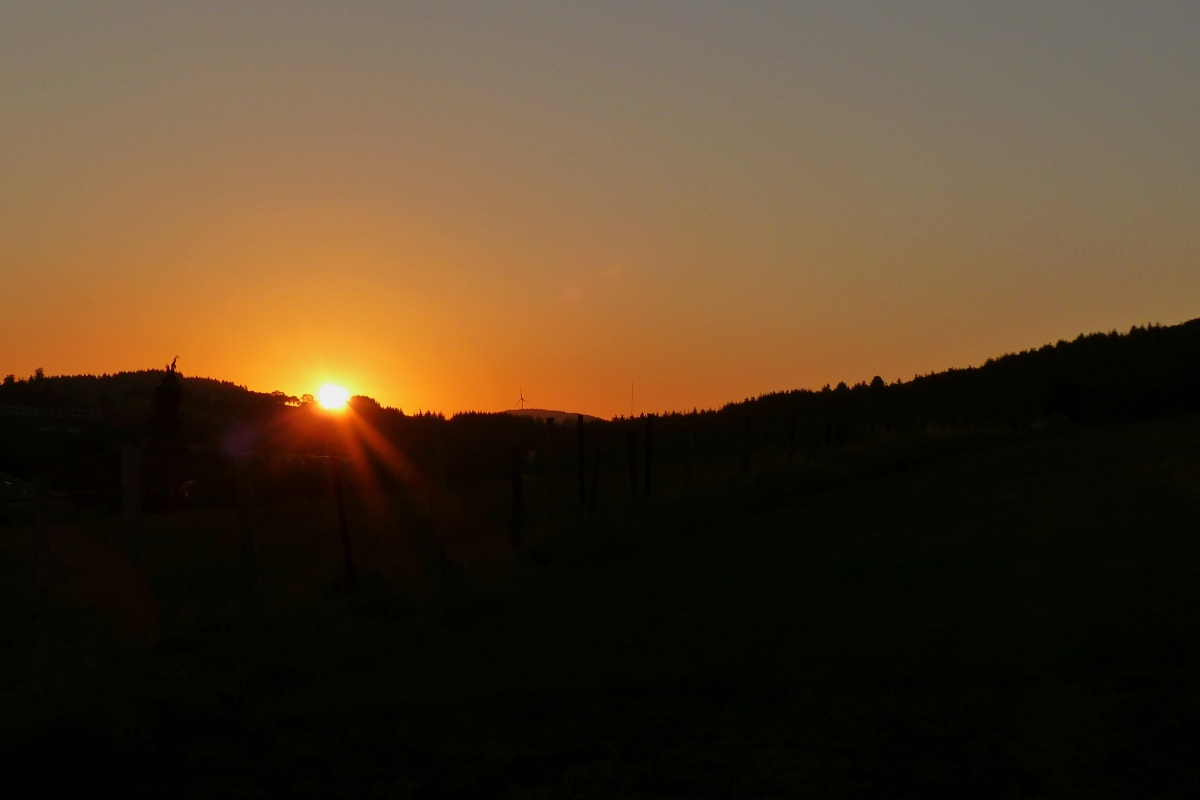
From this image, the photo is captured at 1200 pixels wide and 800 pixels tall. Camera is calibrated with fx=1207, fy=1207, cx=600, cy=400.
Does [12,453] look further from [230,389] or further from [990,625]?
[230,389]

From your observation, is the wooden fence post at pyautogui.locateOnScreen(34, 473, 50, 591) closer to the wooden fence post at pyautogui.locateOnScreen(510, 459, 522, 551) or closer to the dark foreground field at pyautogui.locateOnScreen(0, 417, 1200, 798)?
the dark foreground field at pyautogui.locateOnScreen(0, 417, 1200, 798)

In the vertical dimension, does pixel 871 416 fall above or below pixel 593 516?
above

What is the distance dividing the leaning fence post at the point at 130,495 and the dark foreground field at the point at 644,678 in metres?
0.23

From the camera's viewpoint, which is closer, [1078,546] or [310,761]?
[310,761]

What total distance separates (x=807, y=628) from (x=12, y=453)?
56.7 m

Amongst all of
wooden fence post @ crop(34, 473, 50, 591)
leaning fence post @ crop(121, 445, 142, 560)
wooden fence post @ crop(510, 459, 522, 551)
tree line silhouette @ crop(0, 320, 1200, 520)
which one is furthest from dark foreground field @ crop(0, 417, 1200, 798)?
tree line silhouette @ crop(0, 320, 1200, 520)

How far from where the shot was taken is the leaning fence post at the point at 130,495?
10461 millimetres

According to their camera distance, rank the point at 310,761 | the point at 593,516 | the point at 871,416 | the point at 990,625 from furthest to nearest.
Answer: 1. the point at 871,416
2. the point at 593,516
3. the point at 990,625
4. the point at 310,761

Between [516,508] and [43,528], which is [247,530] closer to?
[43,528]

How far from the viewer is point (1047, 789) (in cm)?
583

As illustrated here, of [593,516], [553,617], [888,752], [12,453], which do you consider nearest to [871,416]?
[12,453]

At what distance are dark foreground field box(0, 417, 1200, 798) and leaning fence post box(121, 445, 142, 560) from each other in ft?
0.77

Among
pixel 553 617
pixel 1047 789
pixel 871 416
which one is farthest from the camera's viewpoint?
pixel 871 416

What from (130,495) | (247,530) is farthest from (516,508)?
(130,495)
